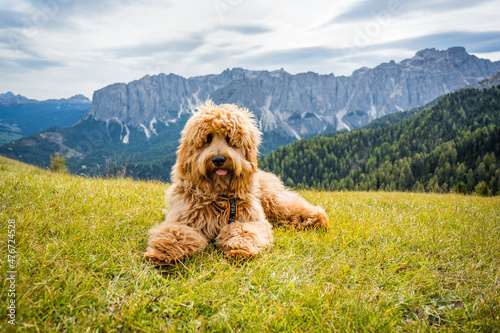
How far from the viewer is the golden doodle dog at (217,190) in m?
3.71

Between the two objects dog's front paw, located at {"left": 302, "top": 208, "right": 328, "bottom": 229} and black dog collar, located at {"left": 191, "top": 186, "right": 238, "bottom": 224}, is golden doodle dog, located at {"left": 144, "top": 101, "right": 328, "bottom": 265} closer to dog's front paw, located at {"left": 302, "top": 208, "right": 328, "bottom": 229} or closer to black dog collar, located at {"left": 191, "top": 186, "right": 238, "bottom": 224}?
black dog collar, located at {"left": 191, "top": 186, "right": 238, "bottom": 224}

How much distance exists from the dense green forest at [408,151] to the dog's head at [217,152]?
99.9m

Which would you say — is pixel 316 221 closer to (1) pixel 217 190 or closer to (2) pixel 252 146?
(2) pixel 252 146

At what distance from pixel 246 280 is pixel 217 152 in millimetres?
1690

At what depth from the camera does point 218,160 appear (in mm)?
3816

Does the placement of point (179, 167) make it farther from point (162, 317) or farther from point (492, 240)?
point (492, 240)

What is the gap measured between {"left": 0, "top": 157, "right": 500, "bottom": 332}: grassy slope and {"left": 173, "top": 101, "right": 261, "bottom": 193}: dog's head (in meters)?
0.99

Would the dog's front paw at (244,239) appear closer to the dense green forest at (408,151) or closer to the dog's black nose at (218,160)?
the dog's black nose at (218,160)

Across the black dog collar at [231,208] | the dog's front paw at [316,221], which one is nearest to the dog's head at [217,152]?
the black dog collar at [231,208]

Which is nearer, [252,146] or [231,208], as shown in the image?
[231,208]

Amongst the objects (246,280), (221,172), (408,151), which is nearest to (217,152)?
(221,172)

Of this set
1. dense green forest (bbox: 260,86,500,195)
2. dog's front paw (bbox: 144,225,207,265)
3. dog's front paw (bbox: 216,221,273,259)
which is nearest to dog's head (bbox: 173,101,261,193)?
dog's front paw (bbox: 216,221,273,259)

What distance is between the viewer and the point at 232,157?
383cm

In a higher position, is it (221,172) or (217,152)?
(217,152)
